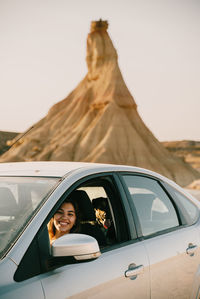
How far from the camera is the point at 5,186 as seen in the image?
10.3 ft

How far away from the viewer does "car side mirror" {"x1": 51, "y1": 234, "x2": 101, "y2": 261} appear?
7.77 ft

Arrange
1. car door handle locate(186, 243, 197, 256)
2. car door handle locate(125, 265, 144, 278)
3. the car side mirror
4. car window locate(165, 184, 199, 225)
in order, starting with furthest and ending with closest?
1. car window locate(165, 184, 199, 225)
2. car door handle locate(186, 243, 197, 256)
3. car door handle locate(125, 265, 144, 278)
4. the car side mirror

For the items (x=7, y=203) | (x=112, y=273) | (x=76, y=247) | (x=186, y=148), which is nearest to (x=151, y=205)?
(x=112, y=273)

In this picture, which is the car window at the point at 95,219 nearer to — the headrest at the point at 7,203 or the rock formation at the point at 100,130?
the headrest at the point at 7,203

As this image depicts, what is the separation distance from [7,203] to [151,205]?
1325 mm

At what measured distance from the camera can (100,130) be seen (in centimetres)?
6344

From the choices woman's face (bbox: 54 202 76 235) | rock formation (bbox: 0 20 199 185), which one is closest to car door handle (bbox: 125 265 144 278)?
woman's face (bbox: 54 202 76 235)

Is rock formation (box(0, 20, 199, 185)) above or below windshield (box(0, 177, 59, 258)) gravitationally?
above

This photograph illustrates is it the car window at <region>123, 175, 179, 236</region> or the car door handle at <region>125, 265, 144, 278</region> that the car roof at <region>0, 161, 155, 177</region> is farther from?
the car door handle at <region>125, 265, 144, 278</region>

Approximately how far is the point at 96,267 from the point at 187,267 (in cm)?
116

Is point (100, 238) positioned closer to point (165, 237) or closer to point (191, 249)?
point (165, 237)

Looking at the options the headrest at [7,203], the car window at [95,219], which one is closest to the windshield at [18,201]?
the headrest at [7,203]

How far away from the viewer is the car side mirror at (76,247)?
2369mm

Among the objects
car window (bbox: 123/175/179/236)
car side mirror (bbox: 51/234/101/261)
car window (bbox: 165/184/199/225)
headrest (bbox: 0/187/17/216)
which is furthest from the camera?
car window (bbox: 165/184/199/225)
